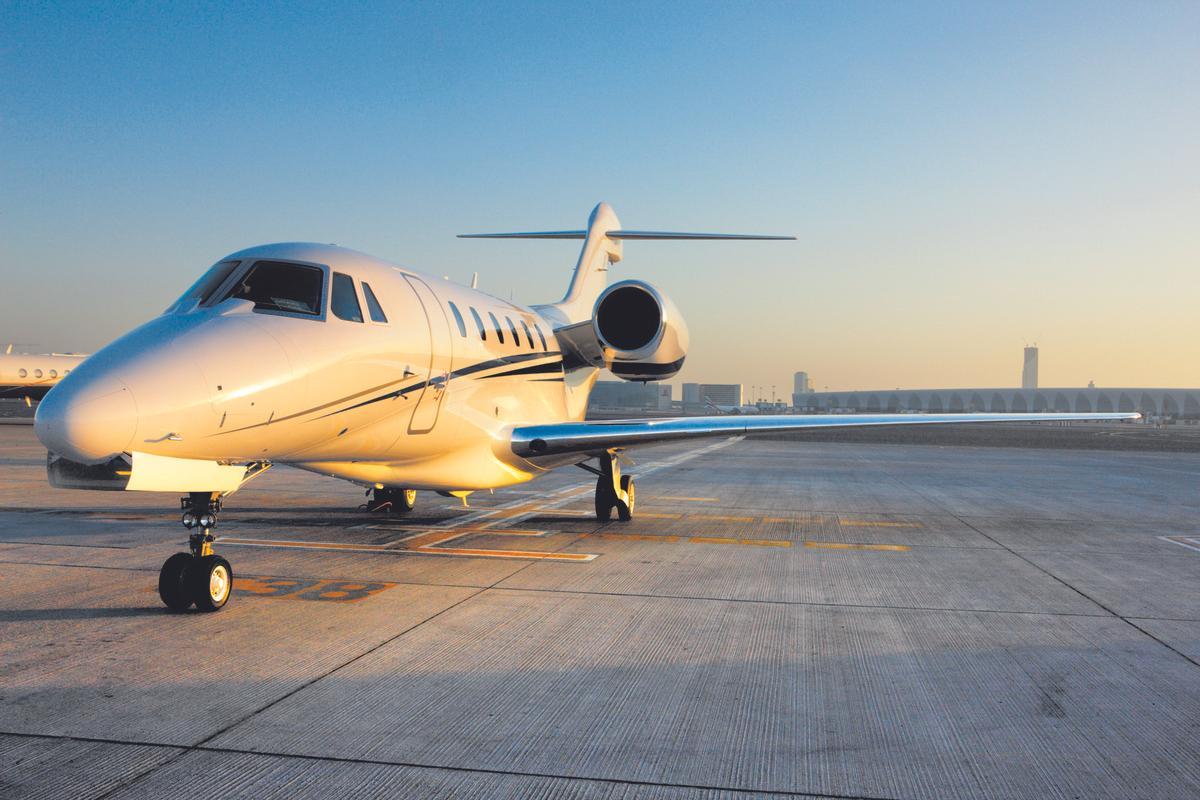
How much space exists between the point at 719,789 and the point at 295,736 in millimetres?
1885

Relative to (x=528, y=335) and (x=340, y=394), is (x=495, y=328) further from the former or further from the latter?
(x=340, y=394)

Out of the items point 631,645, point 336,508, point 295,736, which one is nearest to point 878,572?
point 631,645

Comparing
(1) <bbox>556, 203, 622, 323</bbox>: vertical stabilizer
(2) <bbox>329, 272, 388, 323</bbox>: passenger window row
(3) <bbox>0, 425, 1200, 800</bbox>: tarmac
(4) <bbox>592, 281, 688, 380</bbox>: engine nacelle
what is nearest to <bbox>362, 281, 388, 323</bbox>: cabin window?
(2) <bbox>329, 272, 388, 323</bbox>: passenger window row

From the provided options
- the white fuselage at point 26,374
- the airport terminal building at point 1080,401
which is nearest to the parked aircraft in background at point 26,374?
the white fuselage at point 26,374

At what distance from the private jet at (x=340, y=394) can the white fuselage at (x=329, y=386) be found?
2 cm

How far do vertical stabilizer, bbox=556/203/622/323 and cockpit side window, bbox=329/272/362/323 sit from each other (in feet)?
29.0

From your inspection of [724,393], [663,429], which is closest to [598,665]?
[663,429]

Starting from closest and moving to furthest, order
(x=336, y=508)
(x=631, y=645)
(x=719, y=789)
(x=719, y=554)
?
(x=719, y=789)
(x=631, y=645)
(x=719, y=554)
(x=336, y=508)

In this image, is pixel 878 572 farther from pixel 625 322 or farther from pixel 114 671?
pixel 114 671

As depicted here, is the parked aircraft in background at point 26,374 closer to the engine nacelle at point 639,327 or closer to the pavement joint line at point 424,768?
the engine nacelle at point 639,327

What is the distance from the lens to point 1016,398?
7298 inches

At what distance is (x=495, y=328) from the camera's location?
34.7ft

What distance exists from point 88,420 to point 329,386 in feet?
6.73

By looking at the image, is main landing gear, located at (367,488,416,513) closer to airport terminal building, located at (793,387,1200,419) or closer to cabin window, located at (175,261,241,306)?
cabin window, located at (175,261,241,306)
